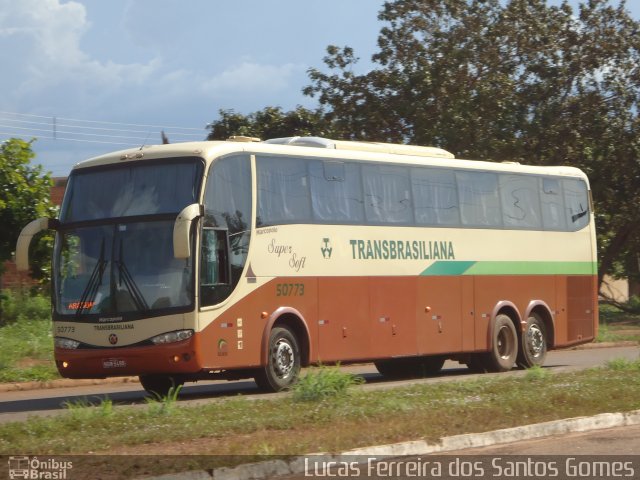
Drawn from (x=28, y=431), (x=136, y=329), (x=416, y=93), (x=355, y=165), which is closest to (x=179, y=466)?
(x=28, y=431)

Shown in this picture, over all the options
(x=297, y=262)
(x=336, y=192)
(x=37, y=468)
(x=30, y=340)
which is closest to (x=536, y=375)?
(x=297, y=262)

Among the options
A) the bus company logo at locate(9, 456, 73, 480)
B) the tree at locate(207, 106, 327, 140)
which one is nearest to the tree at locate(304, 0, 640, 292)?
the tree at locate(207, 106, 327, 140)

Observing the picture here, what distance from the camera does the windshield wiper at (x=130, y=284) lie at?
15.5 meters

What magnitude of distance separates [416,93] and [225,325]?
787 inches

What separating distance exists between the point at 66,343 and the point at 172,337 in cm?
160

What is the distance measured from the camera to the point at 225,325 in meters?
15.9

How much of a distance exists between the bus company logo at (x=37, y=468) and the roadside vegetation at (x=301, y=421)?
1.00 ft

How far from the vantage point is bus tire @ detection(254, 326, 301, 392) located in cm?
1667

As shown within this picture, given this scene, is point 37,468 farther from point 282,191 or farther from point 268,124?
point 268,124

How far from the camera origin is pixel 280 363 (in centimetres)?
1689

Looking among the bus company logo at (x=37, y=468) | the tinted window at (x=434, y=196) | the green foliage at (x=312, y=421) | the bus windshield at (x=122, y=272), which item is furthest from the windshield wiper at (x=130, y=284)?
the bus company logo at (x=37, y=468)

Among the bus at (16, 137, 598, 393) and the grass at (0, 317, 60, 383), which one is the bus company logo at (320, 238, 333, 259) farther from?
the grass at (0, 317, 60, 383)

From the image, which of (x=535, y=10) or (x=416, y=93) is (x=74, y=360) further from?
(x=535, y=10)

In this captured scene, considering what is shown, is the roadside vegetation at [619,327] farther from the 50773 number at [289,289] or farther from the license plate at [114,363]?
the license plate at [114,363]
